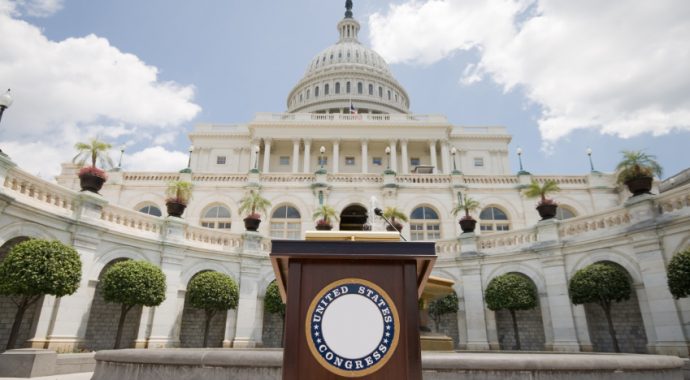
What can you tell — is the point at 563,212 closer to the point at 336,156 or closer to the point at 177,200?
the point at 177,200

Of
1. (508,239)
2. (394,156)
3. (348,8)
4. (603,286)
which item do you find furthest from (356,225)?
(348,8)

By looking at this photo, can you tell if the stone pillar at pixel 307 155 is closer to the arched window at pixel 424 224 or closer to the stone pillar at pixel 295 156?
the stone pillar at pixel 295 156

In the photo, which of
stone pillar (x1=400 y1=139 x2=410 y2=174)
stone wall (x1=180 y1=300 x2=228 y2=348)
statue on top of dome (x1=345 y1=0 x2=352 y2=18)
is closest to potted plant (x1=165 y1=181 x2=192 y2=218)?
stone wall (x1=180 y1=300 x2=228 y2=348)

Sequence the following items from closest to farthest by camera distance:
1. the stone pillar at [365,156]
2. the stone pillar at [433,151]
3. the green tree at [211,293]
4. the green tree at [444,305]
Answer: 1. the green tree at [211,293]
2. the green tree at [444,305]
3. the stone pillar at [433,151]
4. the stone pillar at [365,156]

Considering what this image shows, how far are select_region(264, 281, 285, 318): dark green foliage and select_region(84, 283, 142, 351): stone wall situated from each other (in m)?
6.22

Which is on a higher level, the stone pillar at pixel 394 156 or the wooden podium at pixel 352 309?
the stone pillar at pixel 394 156

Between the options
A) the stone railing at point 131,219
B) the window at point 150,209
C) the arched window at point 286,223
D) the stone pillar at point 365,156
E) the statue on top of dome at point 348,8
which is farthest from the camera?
the statue on top of dome at point 348,8

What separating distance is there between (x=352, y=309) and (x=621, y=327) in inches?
803

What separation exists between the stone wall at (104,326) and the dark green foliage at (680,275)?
22.2 metres

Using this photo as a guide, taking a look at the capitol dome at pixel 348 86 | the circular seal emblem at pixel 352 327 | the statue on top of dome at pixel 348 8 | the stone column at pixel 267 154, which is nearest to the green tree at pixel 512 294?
the circular seal emblem at pixel 352 327

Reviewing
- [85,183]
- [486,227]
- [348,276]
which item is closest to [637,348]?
[486,227]

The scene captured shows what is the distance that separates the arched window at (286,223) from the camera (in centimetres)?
3325

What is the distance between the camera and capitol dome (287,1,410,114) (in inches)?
3671

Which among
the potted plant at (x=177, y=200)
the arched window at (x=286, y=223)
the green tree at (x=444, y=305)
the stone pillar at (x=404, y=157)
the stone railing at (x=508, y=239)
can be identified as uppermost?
the stone pillar at (x=404, y=157)
